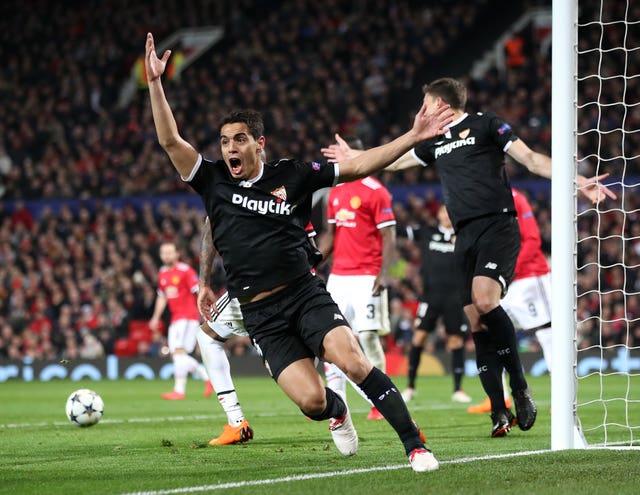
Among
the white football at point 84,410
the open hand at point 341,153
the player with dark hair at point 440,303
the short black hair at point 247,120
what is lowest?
the white football at point 84,410

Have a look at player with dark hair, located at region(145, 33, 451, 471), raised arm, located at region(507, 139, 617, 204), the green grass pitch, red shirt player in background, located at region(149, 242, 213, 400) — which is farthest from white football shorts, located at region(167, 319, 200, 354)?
player with dark hair, located at region(145, 33, 451, 471)

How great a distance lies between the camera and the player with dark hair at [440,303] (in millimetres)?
12562

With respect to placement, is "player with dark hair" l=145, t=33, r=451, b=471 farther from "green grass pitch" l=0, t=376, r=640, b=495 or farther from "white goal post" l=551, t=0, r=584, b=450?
"white goal post" l=551, t=0, r=584, b=450

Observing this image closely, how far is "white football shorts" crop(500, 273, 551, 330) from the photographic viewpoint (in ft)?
34.4

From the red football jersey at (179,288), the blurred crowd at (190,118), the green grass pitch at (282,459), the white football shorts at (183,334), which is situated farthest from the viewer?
the blurred crowd at (190,118)

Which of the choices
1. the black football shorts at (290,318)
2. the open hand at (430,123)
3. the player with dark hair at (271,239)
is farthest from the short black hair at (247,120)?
the open hand at (430,123)

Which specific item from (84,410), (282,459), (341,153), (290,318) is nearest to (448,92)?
(341,153)

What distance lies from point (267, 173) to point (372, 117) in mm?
18603

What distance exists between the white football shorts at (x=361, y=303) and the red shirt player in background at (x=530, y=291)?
150cm

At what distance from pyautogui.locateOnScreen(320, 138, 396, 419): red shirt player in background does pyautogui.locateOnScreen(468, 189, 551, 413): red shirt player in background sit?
150 cm

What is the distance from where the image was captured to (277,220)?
6.01 meters

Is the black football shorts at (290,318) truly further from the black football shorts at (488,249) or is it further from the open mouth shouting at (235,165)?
the black football shorts at (488,249)

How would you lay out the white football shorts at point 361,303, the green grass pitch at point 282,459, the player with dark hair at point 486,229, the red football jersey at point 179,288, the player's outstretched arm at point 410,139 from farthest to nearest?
the red football jersey at point 179,288 < the white football shorts at point 361,303 < the player with dark hair at point 486,229 < the player's outstretched arm at point 410,139 < the green grass pitch at point 282,459

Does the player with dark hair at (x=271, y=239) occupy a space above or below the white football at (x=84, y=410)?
above
